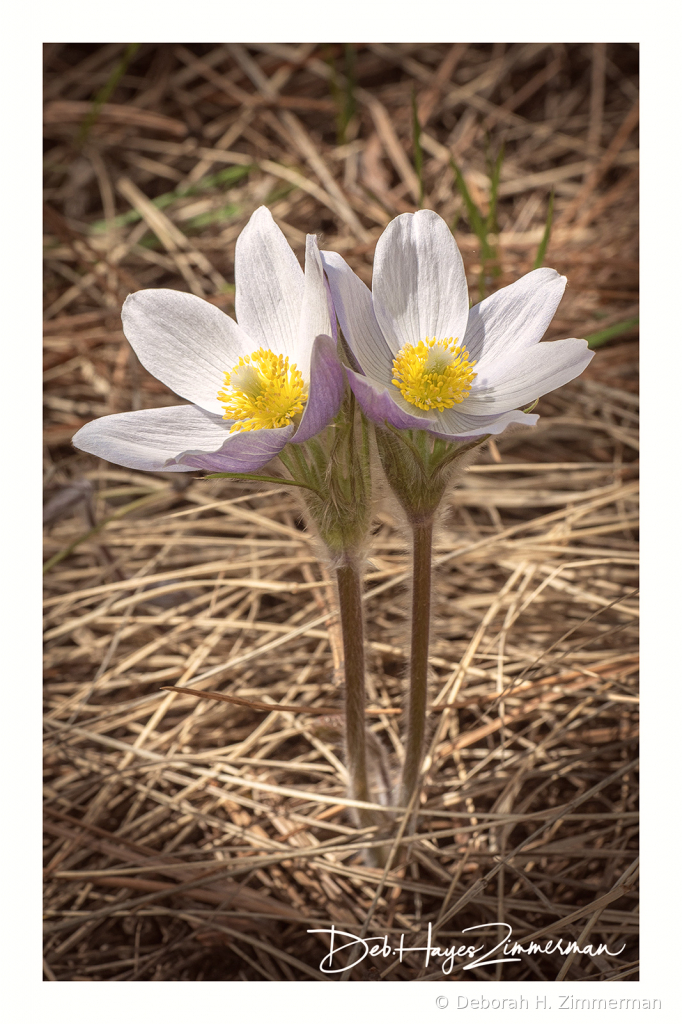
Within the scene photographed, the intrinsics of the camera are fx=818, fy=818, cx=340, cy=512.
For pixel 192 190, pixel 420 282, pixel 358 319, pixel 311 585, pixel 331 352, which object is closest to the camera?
pixel 331 352

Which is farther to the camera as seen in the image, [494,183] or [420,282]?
[494,183]

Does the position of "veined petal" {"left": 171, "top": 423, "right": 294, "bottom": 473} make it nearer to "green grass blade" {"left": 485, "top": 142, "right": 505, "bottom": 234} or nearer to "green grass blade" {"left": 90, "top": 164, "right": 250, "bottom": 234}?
"green grass blade" {"left": 485, "top": 142, "right": 505, "bottom": 234}

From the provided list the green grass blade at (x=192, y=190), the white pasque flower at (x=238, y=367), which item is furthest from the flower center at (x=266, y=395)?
the green grass blade at (x=192, y=190)

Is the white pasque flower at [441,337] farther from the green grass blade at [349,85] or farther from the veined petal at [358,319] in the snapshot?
the green grass blade at [349,85]

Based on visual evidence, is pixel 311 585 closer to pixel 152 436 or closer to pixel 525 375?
pixel 152 436

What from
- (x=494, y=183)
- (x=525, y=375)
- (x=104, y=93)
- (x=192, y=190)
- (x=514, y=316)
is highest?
(x=104, y=93)

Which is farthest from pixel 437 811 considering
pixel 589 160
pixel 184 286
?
pixel 589 160

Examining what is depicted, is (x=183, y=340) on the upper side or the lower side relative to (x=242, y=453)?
upper

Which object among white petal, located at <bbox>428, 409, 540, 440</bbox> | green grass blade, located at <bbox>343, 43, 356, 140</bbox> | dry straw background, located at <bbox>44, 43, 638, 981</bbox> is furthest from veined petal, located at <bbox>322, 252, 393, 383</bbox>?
green grass blade, located at <bbox>343, 43, 356, 140</bbox>

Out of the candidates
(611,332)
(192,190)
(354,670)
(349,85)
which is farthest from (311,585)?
(349,85)
